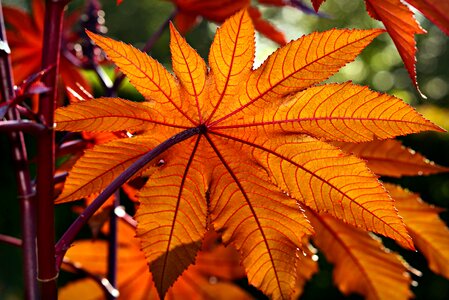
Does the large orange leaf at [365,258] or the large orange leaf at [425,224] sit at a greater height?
the large orange leaf at [425,224]

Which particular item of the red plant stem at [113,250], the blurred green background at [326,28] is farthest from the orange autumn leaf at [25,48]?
the blurred green background at [326,28]

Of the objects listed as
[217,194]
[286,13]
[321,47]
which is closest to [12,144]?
[217,194]

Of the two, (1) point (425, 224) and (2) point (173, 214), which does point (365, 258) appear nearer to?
(1) point (425, 224)

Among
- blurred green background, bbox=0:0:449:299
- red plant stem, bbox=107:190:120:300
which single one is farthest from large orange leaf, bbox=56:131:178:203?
blurred green background, bbox=0:0:449:299

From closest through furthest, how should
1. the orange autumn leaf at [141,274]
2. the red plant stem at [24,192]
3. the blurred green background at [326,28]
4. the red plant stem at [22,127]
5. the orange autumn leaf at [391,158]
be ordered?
the red plant stem at [22,127], the red plant stem at [24,192], the orange autumn leaf at [391,158], the orange autumn leaf at [141,274], the blurred green background at [326,28]

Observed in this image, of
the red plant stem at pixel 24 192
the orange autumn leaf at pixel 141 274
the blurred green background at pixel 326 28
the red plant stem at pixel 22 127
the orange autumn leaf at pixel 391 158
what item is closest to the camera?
the red plant stem at pixel 22 127

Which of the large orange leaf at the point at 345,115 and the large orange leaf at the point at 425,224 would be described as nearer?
the large orange leaf at the point at 345,115

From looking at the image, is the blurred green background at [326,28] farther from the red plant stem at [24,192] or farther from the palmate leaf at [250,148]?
the palmate leaf at [250,148]
